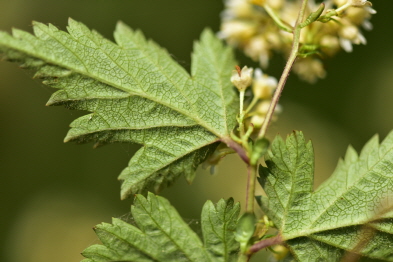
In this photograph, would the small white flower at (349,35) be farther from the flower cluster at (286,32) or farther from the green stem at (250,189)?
the green stem at (250,189)

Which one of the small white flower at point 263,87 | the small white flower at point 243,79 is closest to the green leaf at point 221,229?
the small white flower at point 243,79

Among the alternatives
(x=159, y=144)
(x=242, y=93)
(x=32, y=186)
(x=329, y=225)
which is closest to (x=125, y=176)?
(x=159, y=144)

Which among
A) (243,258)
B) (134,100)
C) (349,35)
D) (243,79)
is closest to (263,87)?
(243,79)

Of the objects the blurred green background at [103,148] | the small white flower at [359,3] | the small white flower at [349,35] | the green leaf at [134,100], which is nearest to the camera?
the green leaf at [134,100]

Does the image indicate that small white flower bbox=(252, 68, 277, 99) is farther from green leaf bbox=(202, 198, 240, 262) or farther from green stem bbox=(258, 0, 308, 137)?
green leaf bbox=(202, 198, 240, 262)

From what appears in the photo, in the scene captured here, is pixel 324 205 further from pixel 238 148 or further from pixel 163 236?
pixel 163 236

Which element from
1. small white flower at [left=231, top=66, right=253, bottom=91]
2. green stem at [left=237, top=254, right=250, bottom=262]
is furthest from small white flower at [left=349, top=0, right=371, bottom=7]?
green stem at [left=237, top=254, right=250, bottom=262]

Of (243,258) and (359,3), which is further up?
(359,3)
